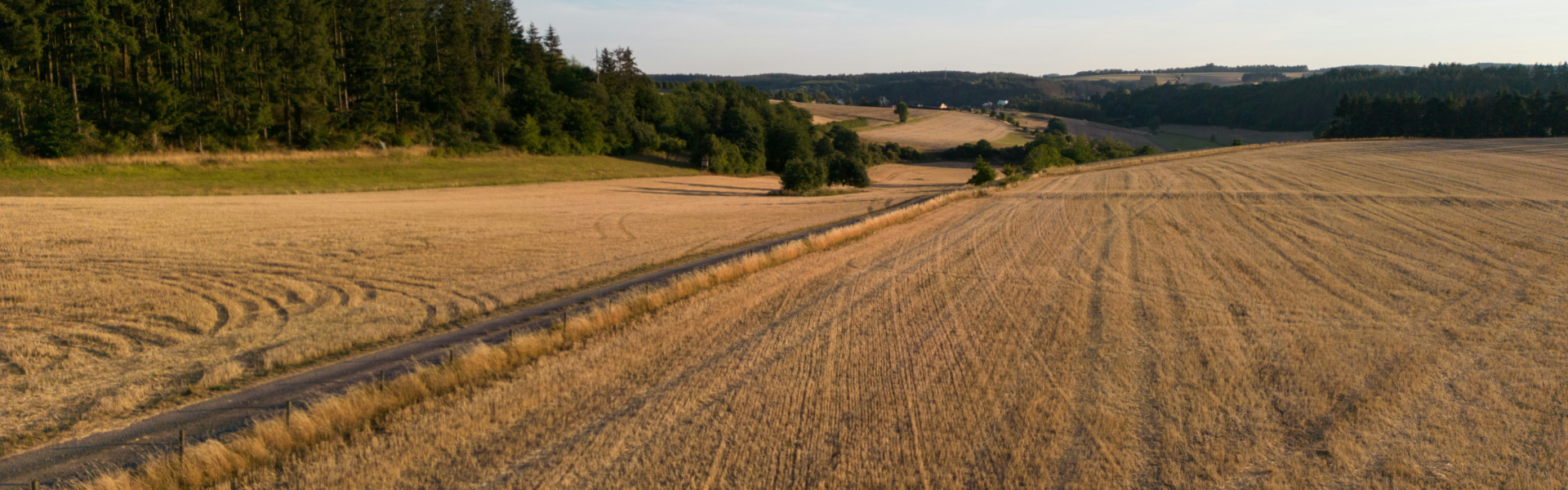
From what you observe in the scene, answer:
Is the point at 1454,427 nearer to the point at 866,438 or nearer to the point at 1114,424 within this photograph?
the point at 1114,424

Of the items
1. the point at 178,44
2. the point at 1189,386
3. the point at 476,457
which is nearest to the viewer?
the point at 476,457

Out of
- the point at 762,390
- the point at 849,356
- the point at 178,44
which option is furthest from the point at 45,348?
the point at 178,44

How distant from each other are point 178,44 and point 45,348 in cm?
4189

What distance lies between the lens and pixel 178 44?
42.2 meters

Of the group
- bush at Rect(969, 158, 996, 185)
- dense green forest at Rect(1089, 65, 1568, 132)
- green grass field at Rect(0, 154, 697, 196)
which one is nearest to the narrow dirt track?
green grass field at Rect(0, 154, 697, 196)

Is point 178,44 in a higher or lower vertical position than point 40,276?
higher

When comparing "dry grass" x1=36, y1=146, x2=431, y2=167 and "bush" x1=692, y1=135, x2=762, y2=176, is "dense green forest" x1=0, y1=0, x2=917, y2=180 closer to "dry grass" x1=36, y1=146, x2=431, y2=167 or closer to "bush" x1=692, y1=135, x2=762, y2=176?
"bush" x1=692, y1=135, x2=762, y2=176

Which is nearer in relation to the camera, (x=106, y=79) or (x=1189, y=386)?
(x=1189, y=386)

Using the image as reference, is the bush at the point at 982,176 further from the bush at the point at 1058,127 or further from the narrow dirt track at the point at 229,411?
the bush at the point at 1058,127

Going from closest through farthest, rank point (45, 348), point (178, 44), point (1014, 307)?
point (45, 348) → point (1014, 307) → point (178, 44)

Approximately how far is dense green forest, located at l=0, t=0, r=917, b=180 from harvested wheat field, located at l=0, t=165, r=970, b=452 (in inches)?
500

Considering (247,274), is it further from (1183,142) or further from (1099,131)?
(1099,131)

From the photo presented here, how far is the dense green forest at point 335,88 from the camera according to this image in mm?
37750

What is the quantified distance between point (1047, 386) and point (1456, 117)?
10804 centimetres
